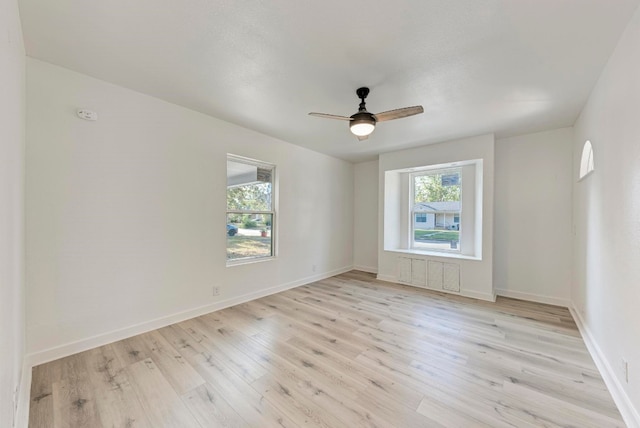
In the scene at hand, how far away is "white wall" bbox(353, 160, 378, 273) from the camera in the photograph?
5887mm

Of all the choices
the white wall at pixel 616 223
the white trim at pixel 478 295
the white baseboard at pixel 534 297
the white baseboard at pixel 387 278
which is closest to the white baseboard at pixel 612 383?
the white wall at pixel 616 223

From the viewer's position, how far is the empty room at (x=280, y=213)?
168 centimetres

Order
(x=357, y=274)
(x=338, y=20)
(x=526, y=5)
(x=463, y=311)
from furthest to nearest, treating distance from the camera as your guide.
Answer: (x=357, y=274), (x=463, y=311), (x=338, y=20), (x=526, y=5)

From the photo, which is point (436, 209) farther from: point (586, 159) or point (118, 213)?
point (118, 213)

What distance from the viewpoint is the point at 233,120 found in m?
3.55

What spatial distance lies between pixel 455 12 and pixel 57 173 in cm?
340

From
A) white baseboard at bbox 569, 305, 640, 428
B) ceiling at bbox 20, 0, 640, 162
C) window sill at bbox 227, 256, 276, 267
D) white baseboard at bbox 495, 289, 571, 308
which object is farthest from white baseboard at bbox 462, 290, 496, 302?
window sill at bbox 227, 256, 276, 267

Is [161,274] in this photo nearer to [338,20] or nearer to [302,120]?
[302,120]

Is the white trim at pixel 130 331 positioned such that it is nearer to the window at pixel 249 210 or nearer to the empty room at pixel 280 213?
the empty room at pixel 280 213

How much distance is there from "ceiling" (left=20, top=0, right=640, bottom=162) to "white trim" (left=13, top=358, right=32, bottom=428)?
254 cm

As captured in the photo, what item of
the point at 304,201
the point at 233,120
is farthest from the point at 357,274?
the point at 233,120

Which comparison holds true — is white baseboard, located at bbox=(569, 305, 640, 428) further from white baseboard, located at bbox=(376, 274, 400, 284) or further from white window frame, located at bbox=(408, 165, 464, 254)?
white baseboard, located at bbox=(376, 274, 400, 284)

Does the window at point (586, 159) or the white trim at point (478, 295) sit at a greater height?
the window at point (586, 159)

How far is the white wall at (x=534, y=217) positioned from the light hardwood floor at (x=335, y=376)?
72 centimetres
